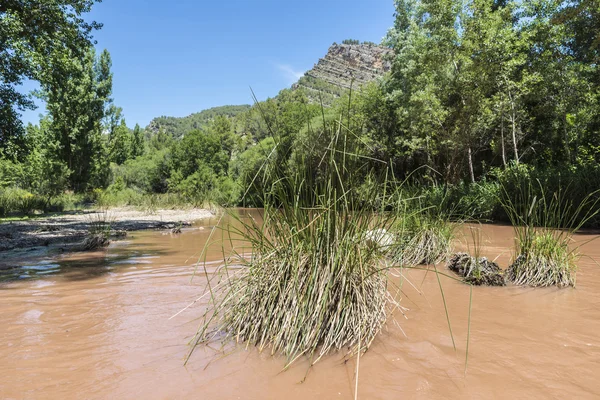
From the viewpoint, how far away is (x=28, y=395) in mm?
1791

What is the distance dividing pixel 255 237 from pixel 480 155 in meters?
19.6

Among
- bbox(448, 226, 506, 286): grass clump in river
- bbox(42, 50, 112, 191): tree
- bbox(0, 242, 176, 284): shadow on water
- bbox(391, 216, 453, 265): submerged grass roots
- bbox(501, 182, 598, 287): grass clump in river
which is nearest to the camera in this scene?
bbox(501, 182, 598, 287): grass clump in river

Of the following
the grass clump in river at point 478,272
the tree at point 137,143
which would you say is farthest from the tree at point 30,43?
the tree at point 137,143

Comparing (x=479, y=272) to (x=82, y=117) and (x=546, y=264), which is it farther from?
(x=82, y=117)

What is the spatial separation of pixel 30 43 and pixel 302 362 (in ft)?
42.9

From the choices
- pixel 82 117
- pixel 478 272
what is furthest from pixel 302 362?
pixel 82 117

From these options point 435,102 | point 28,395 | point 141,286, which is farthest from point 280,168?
point 435,102

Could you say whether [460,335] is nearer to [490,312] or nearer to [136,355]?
[490,312]

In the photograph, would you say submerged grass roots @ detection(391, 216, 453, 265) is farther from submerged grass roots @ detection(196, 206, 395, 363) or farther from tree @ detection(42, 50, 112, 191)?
tree @ detection(42, 50, 112, 191)

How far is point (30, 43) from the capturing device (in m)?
10.6

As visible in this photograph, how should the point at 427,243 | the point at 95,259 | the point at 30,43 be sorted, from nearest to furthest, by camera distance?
the point at 427,243 → the point at 95,259 → the point at 30,43

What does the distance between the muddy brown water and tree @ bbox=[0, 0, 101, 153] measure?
9.78 metres

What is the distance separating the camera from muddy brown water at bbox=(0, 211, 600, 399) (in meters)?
1.82

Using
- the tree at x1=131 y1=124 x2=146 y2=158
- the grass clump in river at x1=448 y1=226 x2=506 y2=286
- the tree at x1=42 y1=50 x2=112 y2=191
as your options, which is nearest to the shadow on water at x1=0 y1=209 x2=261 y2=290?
the grass clump in river at x1=448 y1=226 x2=506 y2=286
